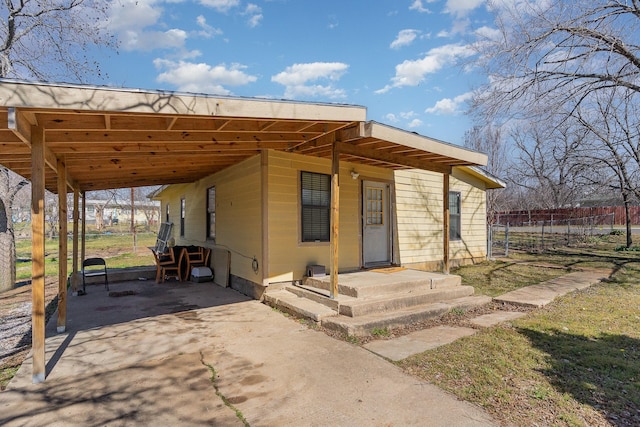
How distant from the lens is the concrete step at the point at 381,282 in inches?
219

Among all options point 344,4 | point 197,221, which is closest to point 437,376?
point 197,221

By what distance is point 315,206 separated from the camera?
6.91m

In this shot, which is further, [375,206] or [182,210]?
[182,210]

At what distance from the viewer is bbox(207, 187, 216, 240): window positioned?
8812 millimetres

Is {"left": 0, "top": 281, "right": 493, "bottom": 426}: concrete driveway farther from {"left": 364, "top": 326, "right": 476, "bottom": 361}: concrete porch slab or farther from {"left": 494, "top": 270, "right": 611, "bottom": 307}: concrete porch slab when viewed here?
{"left": 494, "top": 270, "right": 611, "bottom": 307}: concrete porch slab

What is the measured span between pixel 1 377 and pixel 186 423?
2289mm

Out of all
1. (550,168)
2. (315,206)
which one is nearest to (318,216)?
(315,206)

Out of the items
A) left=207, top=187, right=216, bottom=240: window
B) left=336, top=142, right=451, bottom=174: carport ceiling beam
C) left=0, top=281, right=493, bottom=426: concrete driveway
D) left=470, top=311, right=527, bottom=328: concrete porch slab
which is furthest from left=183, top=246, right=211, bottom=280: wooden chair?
left=470, top=311, right=527, bottom=328: concrete porch slab

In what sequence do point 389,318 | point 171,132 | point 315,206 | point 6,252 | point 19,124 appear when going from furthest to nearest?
1. point 6,252
2. point 315,206
3. point 389,318
4. point 171,132
5. point 19,124

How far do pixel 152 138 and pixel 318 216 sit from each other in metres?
3.40

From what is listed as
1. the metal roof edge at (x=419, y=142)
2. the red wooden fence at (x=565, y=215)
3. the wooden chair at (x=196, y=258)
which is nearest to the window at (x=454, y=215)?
the metal roof edge at (x=419, y=142)

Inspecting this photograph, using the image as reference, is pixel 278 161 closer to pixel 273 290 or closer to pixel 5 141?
pixel 273 290

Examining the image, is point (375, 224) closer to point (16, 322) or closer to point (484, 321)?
point (484, 321)

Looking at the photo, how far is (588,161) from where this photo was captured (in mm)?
14367
